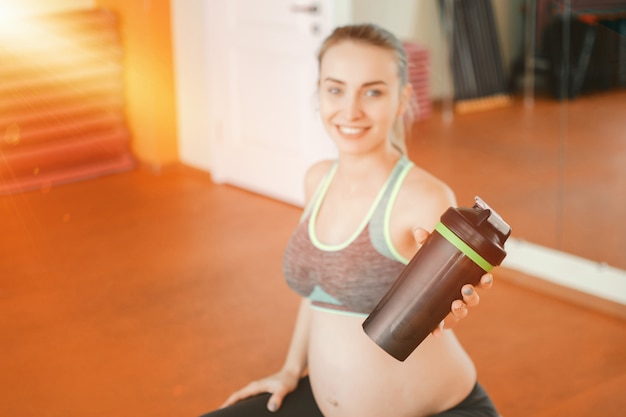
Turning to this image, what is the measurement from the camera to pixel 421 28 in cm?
438

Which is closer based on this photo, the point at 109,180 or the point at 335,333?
the point at 335,333

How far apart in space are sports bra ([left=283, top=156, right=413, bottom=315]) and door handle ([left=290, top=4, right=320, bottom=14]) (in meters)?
2.64

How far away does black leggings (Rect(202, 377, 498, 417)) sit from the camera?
63.4 inches

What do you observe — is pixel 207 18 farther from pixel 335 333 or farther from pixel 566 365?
pixel 335 333

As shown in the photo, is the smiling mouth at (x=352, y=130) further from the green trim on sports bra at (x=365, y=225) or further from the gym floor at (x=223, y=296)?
the gym floor at (x=223, y=296)

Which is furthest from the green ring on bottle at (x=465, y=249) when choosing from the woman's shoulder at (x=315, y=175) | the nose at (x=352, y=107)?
the woman's shoulder at (x=315, y=175)

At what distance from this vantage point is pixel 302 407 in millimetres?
1728

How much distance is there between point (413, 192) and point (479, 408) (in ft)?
1.37

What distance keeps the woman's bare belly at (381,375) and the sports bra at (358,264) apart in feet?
0.12

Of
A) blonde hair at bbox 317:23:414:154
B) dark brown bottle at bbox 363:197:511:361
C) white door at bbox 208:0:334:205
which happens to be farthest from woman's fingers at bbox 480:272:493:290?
white door at bbox 208:0:334:205

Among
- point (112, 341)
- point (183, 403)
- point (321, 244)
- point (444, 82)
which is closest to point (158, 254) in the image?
point (112, 341)

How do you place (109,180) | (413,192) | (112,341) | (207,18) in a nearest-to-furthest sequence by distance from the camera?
(413,192) → (112,341) → (207,18) → (109,180)

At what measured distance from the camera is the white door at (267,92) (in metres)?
4.33

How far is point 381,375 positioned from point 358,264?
0.67ft
